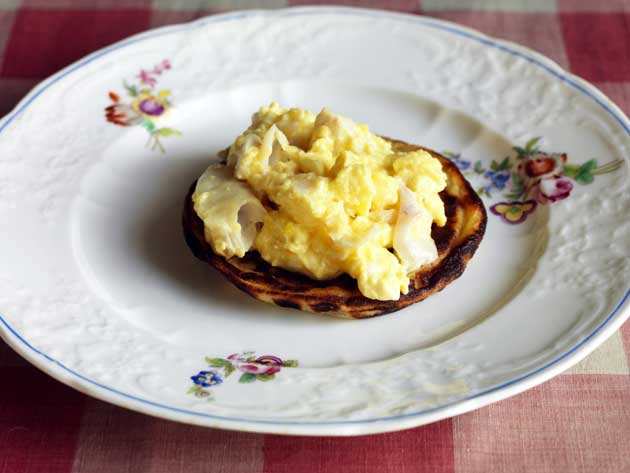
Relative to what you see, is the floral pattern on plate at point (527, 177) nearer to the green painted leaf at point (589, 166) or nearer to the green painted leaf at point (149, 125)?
the green painted leaf at point (589, 166)

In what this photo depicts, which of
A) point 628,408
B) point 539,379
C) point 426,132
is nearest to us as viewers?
point 539,379

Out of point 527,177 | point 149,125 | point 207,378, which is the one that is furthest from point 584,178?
point 149,125

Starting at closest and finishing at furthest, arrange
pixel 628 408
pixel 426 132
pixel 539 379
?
pixel 539 379 → pixel 628 408 → pixel 426 132

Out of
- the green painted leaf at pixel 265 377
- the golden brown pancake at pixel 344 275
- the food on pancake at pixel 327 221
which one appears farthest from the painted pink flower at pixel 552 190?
the green painted leaf at pixel 265 377

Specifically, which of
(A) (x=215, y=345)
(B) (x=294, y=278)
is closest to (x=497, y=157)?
(B) (x=294, y=278)

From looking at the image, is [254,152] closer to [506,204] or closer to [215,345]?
[215,345]

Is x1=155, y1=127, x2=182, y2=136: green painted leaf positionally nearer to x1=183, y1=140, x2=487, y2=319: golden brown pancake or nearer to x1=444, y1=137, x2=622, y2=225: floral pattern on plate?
x1=183, y1=140, x2=487, y2=319: golden brown pancake

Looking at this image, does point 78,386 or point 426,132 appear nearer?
point 78,386
